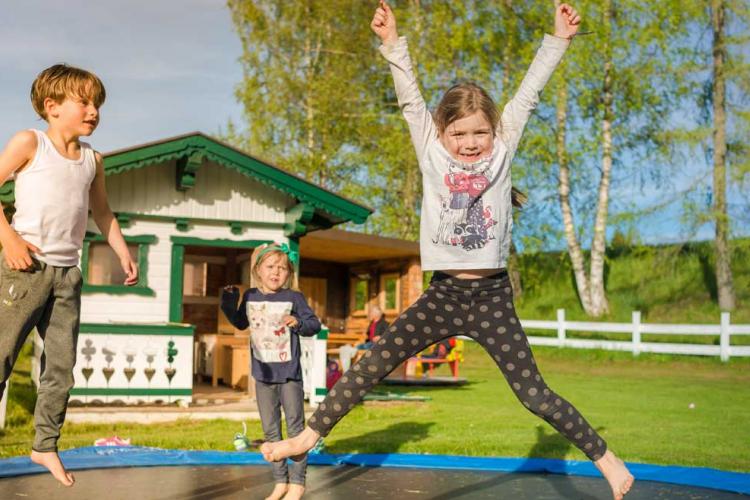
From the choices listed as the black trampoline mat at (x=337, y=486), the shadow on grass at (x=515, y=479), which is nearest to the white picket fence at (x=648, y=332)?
the shadow on grass at (x=515, y=479)

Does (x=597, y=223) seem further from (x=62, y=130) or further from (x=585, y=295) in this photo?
(x=62, y=130)

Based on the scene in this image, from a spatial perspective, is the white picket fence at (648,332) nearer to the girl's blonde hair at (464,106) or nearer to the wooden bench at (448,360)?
the wooden bench at (448,360)

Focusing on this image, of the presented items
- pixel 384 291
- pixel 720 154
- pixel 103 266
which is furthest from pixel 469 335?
pixel 720 154

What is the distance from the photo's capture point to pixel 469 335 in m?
3.63

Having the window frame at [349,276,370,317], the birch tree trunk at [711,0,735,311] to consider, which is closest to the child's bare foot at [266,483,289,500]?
the window frame at [349,276,370,317]

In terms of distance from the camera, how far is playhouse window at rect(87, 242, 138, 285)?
10656 millimetres

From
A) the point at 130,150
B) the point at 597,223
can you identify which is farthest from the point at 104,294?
the point at 597,223

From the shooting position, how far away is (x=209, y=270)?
14180 millimetres

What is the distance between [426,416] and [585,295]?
13212 millimetres

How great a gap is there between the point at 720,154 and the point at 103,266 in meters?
14.6

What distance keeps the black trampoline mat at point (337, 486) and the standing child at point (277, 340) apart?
0.80ft

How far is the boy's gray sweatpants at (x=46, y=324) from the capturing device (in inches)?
139

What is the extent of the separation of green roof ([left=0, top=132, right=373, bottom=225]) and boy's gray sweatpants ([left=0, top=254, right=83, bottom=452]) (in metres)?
6.48

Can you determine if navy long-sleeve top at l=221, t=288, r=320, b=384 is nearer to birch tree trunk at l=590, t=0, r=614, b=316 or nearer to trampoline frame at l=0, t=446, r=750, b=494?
trampoline frame at l=0, t=446, r=750, b=494
